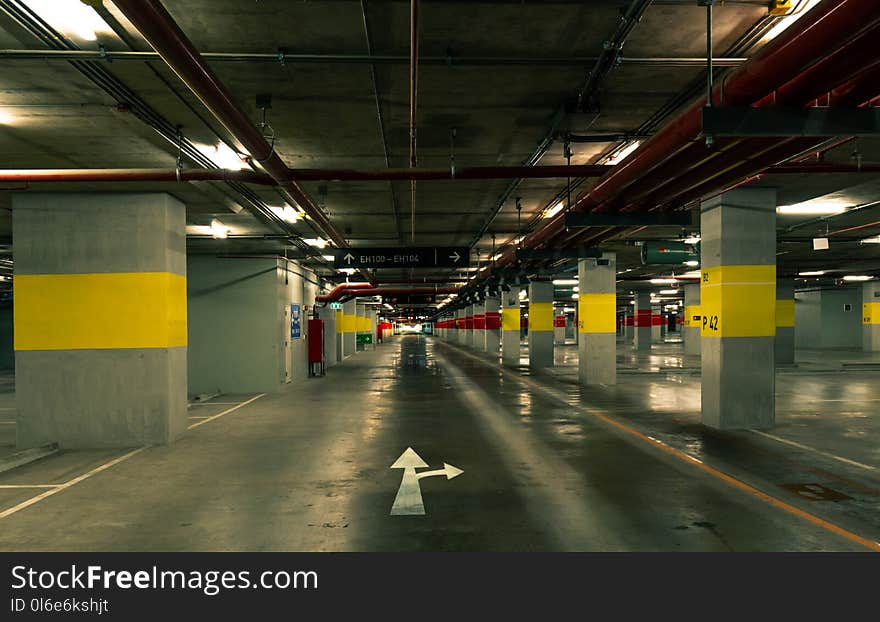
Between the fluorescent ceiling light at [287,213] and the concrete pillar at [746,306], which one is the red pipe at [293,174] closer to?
the fluorescent ceiling light at [287,213]

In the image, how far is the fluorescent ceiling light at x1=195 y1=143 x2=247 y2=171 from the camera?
8.56 m

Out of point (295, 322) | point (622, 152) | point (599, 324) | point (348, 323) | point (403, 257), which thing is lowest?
point (348, 323)

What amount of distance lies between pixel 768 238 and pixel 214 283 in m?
15.1

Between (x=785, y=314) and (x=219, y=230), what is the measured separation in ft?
88.1

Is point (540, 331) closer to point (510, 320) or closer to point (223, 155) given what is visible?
point (510, 320)

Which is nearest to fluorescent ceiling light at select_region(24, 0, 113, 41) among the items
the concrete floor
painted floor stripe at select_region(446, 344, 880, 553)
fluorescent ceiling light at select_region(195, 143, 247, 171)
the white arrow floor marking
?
fluorescent ceiling light at select_region(195, 143, 247, 171)

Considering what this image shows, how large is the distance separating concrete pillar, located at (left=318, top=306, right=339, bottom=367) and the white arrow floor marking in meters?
20.6

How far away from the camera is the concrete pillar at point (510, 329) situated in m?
30.1

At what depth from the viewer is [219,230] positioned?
46.0 ft

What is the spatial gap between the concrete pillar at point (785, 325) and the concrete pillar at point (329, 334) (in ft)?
71.7

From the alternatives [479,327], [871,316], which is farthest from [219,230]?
[871,316]

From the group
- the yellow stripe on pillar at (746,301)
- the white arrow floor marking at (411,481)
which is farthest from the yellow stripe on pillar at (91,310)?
the yellow stripe on pillar at (746,301)

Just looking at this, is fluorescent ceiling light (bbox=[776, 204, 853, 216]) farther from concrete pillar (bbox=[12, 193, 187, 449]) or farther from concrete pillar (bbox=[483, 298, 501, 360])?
concrete pillar (bbox=[483, 298, 501, 360])

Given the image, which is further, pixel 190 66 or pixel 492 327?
pixel 492 327
